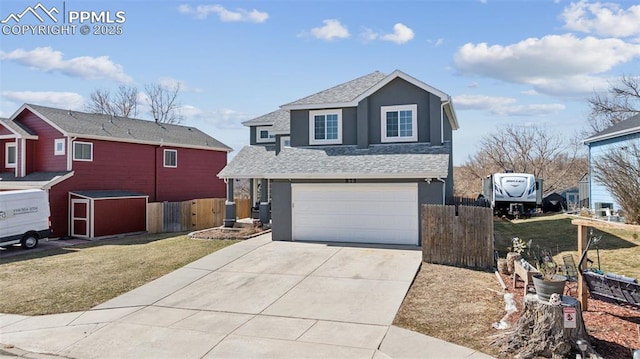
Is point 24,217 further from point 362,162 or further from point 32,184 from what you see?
point 362,162

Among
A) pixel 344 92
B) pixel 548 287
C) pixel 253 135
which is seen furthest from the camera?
pixel 253 135

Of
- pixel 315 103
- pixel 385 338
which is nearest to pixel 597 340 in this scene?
pixel 385 338

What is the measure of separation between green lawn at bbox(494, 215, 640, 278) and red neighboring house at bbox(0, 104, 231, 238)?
18.8 meters

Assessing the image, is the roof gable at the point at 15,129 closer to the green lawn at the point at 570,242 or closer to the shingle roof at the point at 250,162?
the shingle roof at the point at 250,162

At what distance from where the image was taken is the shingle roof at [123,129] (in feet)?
72.6

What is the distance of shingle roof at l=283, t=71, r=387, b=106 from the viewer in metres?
17.9

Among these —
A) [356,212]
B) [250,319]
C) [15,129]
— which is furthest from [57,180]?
[250,319]

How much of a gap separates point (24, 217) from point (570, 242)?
22.2 metres

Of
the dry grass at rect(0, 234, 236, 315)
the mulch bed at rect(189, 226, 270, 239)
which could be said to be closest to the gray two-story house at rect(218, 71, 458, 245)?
the mulch bed at rect(189, 226, 270, 239)

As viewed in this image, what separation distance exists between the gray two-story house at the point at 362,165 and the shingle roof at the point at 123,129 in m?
9.71

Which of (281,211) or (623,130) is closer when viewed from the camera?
(281,211)

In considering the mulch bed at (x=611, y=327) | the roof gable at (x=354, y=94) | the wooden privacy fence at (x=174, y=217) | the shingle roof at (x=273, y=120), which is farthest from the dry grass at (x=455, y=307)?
the wooden privacy fence at (x=174, y=217)

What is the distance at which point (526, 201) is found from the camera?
2434 centimetres

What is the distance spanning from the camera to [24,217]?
1753 cm
